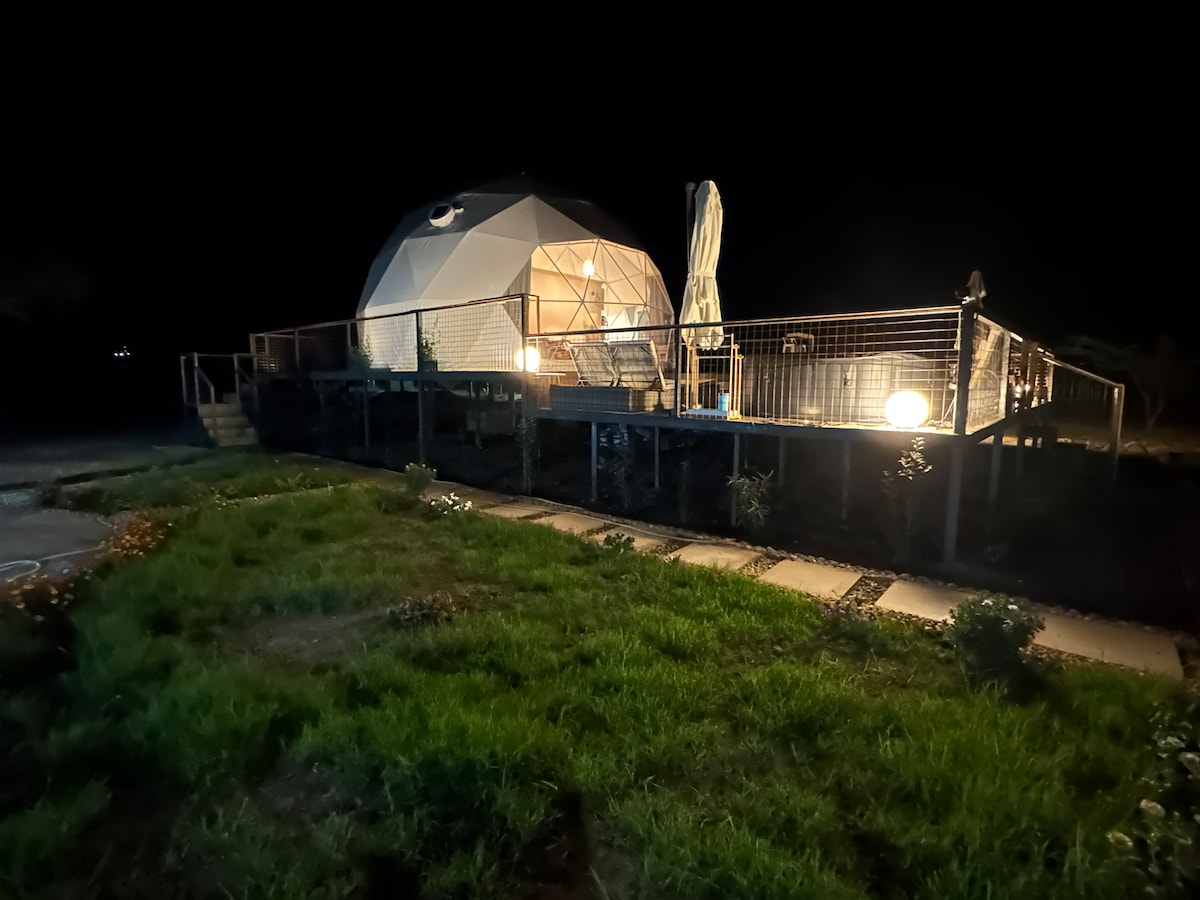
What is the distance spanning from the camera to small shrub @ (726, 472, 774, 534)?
22.7 feet

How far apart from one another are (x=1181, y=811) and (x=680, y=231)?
2944 centimetres

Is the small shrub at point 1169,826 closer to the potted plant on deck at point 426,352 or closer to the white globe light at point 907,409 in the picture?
the white globe light at point 907,409

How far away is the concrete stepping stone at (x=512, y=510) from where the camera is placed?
7.61m

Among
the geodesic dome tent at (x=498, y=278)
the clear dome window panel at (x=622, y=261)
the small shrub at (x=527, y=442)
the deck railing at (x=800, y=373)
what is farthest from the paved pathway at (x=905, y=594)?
the clear dome window panel at (x=622, y=261)

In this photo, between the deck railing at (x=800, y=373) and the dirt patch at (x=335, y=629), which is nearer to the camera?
the dirt patch at (x=335, y=629)

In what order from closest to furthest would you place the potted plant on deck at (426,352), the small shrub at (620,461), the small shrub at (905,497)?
the small shrub at (905,497) → the small shrub at (620,461) → the potted plant on deck at (426,352)

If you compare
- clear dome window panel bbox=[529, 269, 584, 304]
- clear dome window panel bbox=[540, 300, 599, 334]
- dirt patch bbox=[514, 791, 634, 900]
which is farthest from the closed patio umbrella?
dirt patch bbox=[514, 791, 634, 900]

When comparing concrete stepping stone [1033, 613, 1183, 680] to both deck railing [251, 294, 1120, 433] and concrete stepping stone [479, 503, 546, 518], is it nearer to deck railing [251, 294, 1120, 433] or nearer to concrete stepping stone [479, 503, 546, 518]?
deck railing [251, 294, 1120, 433]

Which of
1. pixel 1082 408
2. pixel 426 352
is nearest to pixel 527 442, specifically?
pixel 426 352

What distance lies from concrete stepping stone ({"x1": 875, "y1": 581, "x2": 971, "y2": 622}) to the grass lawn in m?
0.53

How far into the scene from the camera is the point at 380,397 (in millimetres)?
15664

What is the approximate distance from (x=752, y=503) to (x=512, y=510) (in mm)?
2954

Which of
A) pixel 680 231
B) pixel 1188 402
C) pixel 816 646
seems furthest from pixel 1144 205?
pixel 816 646

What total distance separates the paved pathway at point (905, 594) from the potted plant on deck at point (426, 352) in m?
4.79
